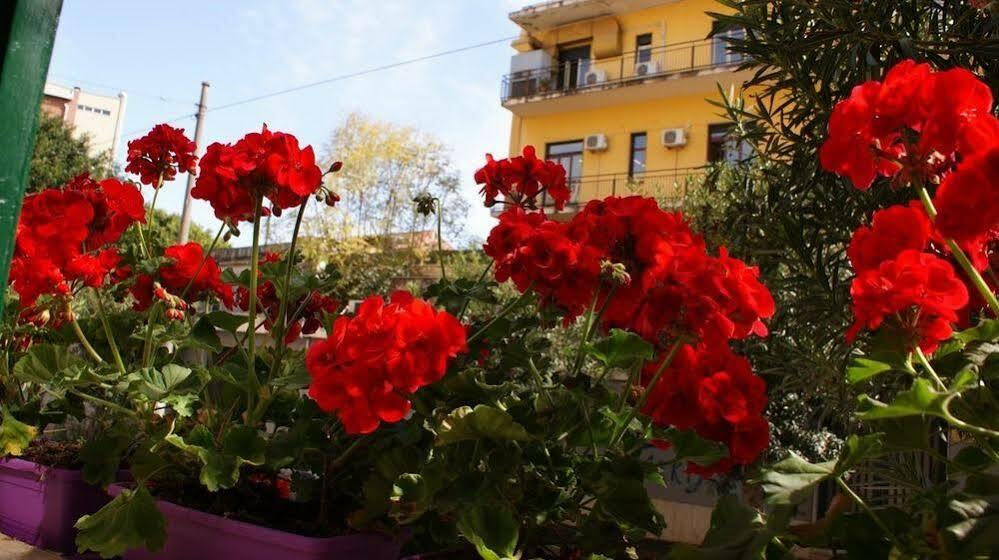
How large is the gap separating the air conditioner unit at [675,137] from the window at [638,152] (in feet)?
1.86

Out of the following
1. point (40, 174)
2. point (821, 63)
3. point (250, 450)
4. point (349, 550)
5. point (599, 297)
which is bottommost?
point (349, 550)

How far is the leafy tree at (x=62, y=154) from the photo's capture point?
1447 cm

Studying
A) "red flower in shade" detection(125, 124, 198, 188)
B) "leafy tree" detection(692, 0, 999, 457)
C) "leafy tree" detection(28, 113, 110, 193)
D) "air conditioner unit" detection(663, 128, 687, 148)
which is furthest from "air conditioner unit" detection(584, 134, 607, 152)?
"red flower in shade" detection(125, 124, 198, 188)

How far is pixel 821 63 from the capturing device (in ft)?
5.83

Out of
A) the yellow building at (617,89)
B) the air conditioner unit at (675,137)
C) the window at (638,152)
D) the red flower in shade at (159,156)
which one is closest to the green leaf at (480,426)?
the red flower in shade at (159,156)

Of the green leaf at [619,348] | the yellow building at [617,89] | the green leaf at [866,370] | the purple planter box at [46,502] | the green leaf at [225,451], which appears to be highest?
the yellow building at [617,89]

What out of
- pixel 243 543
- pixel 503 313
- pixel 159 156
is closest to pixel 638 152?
pixel 159 156

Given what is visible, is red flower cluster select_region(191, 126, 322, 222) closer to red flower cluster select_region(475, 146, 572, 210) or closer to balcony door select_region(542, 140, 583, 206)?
red flower cluster select_region(475, 146, 572, 210)

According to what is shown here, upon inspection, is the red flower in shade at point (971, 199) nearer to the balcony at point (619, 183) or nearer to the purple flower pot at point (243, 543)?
the purple flower pot at point (243, 543)

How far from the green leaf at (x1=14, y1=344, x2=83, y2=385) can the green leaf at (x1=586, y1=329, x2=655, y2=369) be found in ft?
2.44

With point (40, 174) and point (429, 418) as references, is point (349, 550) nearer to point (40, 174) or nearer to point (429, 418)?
point (429, 418)

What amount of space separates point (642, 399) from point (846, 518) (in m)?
0.25

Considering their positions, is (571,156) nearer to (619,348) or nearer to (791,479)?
(619,348)

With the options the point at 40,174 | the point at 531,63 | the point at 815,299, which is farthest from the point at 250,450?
the point at 40,174
